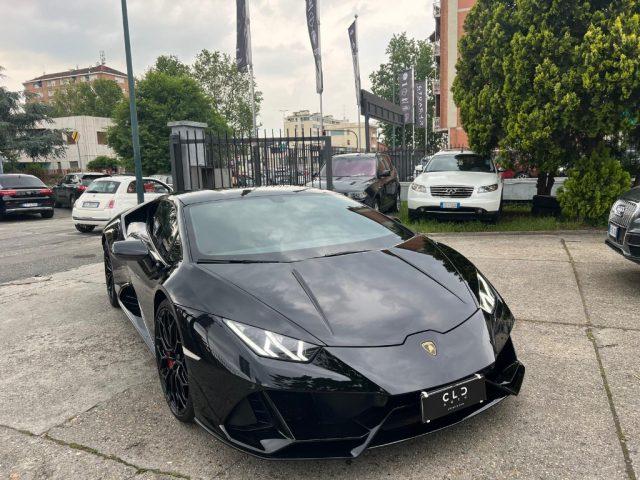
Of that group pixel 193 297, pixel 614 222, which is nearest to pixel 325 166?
pixel 614 222

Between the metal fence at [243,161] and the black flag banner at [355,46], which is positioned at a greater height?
the black flag banner at [355,46]

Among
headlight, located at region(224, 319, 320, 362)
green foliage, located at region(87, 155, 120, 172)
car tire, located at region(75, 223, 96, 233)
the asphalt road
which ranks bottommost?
the asphalt road

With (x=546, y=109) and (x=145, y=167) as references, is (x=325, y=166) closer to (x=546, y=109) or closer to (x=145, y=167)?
(x=546, y=109)

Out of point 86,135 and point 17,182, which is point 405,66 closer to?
point 86,135

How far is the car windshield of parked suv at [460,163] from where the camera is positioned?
9.79m

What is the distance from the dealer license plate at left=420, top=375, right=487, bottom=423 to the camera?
201cm

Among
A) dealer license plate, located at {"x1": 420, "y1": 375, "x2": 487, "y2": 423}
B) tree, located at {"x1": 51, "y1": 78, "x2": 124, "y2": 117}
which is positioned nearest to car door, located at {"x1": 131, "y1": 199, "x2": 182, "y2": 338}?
dealer license plate, located at {"x1": 420, "y1": 375, "x2": 487, "y2": 423}

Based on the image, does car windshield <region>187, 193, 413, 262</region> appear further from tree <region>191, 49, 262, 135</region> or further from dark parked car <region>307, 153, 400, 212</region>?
tree <region>191, 49, 262, 135</region>

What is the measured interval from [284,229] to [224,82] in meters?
52.9

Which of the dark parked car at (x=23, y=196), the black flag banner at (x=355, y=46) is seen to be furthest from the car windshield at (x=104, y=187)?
the black flag banner at (x=355, y=46)

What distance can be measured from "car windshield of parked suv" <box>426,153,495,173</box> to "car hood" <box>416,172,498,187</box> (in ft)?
1.24

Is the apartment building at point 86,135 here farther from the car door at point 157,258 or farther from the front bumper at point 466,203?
the car door at point 157,258

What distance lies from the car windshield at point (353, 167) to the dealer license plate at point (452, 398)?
859 cm

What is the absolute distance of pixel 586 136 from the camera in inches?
335
